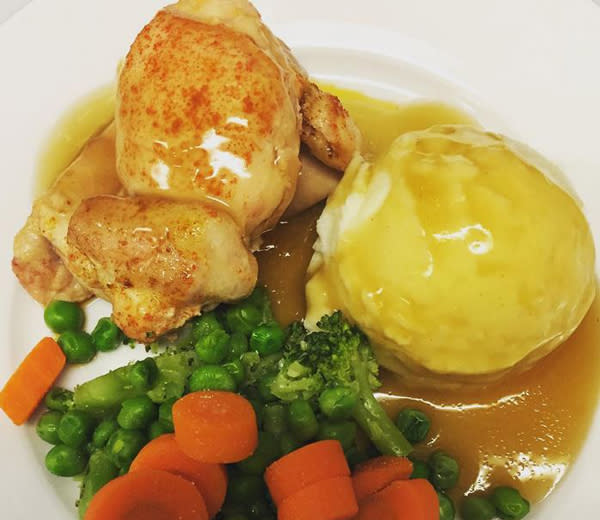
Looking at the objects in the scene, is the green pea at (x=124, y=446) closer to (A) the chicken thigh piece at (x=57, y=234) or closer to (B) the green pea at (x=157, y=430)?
(B) the green pea at (x=157, y=430)

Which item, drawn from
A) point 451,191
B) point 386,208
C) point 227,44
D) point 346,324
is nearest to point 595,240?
point 451,191

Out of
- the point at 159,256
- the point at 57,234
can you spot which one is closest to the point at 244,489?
the point at 159,256

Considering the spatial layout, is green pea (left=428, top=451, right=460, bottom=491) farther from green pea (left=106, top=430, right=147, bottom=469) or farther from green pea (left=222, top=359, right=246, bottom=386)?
green pea (left=106, top=430, right=147, bottom=469)

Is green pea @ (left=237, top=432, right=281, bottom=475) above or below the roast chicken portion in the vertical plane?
below

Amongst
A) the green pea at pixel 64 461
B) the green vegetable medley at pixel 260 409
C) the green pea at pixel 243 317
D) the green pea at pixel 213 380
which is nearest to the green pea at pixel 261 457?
the green vegetable medley at pixel 260 409

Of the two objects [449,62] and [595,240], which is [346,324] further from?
[449,62]

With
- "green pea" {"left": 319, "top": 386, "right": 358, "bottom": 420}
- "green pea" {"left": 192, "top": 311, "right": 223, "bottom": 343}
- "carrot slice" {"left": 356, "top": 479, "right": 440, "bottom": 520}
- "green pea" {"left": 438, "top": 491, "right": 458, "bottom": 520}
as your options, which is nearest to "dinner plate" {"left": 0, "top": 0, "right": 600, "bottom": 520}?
"green pea" {"left": 192, "top": 311, "right": 223, "bottom": 343}

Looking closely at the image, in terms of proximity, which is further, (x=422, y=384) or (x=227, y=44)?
(x=422, y=384)
